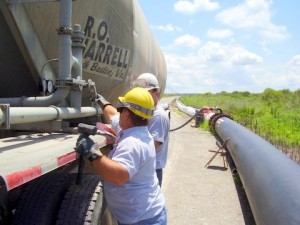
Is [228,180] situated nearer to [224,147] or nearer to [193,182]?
[193,182]

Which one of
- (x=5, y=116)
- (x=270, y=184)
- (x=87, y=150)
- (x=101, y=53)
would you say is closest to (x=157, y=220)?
(x=87, y=150)

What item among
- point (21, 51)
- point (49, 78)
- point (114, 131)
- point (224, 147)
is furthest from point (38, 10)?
point (224, 147)

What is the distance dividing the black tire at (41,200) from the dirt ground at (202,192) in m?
2.57

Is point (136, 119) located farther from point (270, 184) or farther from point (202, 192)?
point (202, 192)

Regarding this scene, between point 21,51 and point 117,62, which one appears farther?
point 117,62

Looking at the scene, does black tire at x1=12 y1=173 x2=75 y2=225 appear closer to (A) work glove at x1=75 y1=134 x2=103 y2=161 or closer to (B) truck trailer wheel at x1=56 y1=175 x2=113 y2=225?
(B) truck trailer wheel at x1=56 y1=175 x2=113 y2=225

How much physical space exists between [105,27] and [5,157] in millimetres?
2240

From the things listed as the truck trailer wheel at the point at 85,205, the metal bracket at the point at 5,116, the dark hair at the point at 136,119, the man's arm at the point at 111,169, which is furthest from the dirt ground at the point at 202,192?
the metal bracket at the point at 5,116

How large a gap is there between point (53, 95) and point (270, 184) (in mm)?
2217

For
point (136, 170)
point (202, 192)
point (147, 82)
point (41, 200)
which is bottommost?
point (202, 192)

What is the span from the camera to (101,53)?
407 cm

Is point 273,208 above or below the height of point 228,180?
above

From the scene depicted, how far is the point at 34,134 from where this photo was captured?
10.2ft

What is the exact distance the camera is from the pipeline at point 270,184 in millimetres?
3192
